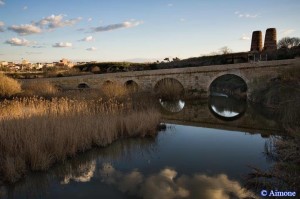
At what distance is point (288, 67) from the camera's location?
1820 cm

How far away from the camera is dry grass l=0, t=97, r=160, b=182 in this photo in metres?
6.55

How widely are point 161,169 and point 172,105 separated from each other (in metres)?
12.2

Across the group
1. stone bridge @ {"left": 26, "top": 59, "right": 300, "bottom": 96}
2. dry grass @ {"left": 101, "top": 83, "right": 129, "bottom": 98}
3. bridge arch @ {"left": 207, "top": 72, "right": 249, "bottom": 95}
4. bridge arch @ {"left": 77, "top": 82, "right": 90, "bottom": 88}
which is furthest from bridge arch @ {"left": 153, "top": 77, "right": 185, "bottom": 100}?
bridge arch @ {"left": 77, "top": 82, "right": 90, "bottom": 88}

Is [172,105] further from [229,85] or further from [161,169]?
[161,169]

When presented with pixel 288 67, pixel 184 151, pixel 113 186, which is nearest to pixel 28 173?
pixel 113 186

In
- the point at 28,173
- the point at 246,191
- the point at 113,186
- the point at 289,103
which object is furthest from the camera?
the point at 289,103

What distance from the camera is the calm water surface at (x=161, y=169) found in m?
5.74

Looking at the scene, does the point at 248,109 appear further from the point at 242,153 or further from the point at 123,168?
the point at 123,168

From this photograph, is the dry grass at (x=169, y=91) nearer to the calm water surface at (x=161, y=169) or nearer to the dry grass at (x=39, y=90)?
the dry grass at (x=39, y=90)

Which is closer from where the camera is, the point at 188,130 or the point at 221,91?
the point at 188,130

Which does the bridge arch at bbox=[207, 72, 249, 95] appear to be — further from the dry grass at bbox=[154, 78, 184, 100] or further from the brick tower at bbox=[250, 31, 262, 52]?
the brick tower at bbox=[250, 31, 262, 52]

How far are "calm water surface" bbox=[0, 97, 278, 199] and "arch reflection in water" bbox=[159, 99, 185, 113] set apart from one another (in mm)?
5989

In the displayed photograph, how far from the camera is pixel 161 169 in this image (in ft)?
22.9

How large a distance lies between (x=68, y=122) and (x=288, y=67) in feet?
49.5
